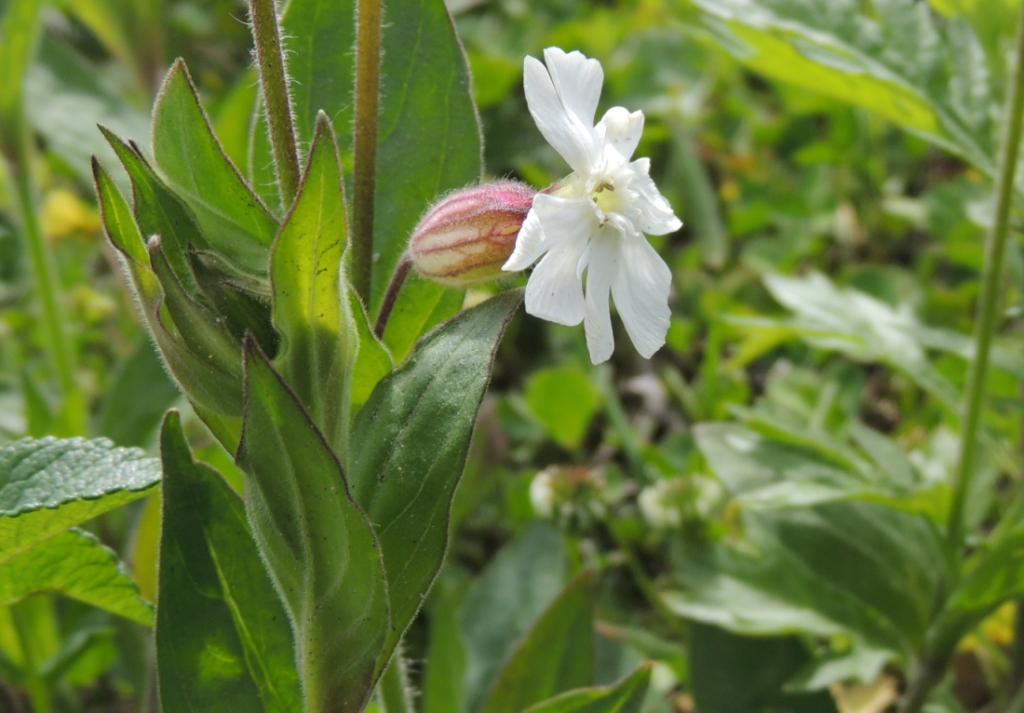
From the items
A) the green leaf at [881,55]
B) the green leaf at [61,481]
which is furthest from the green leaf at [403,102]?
the green leaf at [881,55]

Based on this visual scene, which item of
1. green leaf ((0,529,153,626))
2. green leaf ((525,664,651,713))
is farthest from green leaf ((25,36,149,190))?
green leaf ((525,664,651,713))

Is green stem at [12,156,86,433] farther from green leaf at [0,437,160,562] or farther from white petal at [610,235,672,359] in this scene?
white petal at [610,235,672,359]

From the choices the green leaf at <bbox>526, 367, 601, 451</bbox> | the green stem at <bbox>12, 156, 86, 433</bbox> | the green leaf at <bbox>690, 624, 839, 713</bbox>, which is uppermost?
the green stem at <bbox>12, 156, 86, 433</bbox>

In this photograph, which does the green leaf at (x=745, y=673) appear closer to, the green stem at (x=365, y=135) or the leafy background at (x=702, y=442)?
the leafy background at (x=702, y=442)

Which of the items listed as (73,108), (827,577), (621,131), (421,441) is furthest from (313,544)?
(73,108)

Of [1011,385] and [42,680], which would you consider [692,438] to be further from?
[42,680]

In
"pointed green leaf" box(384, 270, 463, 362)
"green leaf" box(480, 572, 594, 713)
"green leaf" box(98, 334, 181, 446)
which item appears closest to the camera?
"pointed green leaf" box(384, 270, 463, 362)
